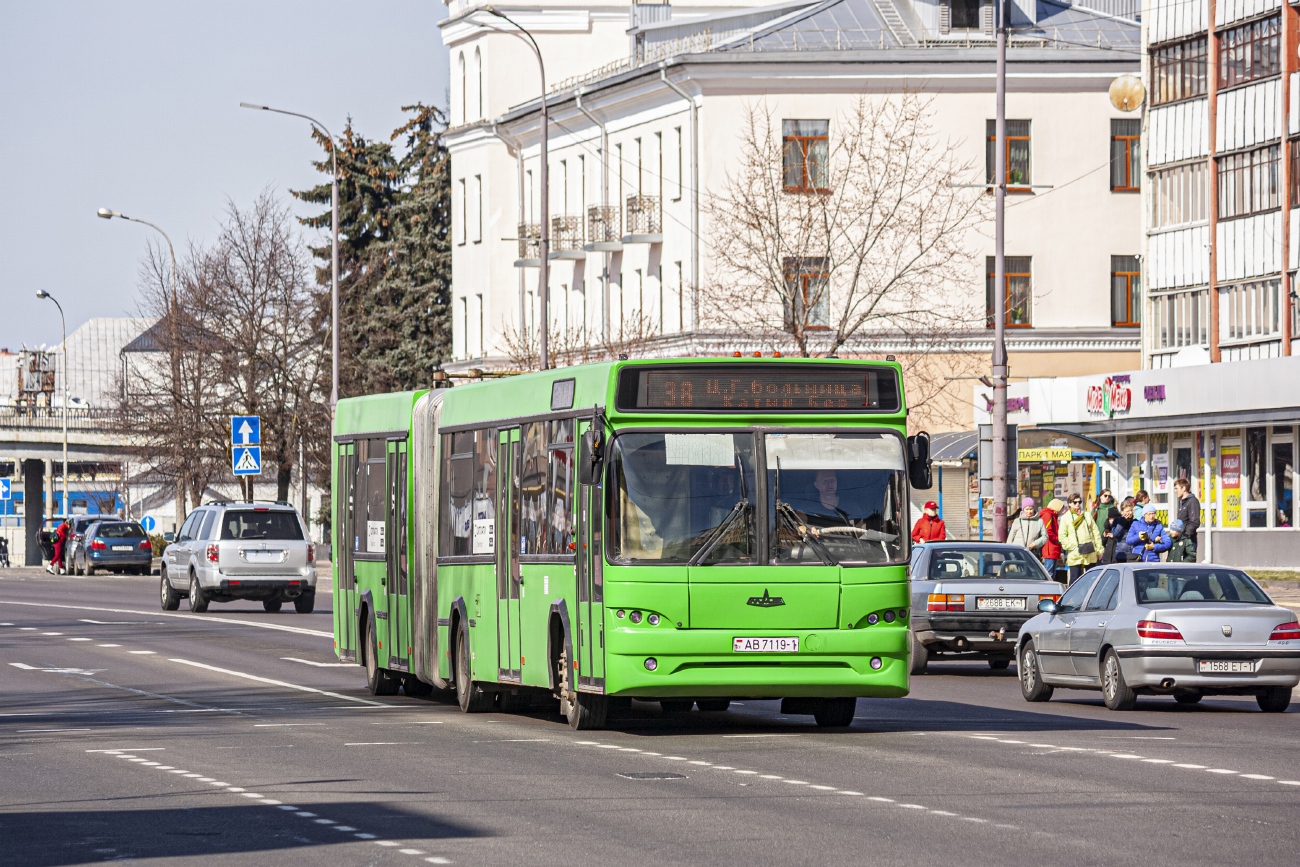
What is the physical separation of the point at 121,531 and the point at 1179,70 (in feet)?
108

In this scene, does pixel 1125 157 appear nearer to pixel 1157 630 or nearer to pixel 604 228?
pixel 604 228

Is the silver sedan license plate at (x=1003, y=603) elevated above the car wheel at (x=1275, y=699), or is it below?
above

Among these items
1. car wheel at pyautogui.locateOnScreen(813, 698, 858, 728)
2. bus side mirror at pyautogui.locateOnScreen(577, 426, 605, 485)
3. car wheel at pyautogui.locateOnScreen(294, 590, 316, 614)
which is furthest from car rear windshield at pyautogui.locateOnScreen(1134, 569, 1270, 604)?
Answer: car wheel at pyautogui.locateOnScreen(294, 590, 316, 614)

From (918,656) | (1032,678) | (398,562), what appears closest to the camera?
(398,562)

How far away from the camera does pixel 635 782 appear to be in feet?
48.2

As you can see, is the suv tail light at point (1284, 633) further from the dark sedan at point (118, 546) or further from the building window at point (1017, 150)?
the dark sedan at point (118, 546)

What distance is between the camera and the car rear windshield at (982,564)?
86.9ft

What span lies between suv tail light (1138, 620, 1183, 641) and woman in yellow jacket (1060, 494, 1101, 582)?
1055cm

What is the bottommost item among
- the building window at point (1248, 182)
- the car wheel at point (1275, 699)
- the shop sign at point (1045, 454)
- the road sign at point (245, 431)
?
the car wheel at point (1275, 699)

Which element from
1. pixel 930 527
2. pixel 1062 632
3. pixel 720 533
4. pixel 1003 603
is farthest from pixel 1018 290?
pixel 720 533

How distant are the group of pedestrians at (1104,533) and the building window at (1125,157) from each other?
118 feet

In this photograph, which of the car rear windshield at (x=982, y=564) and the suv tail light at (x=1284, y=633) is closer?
the suv tail light at (x=1284, y=633)

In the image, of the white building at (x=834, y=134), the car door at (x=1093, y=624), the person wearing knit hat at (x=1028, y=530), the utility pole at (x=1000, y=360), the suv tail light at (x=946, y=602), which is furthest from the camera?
the white building at (x=834, y=134)

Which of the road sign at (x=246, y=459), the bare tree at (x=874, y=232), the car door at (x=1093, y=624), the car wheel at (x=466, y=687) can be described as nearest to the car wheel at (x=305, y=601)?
the road sign at (x=246, y=459)
